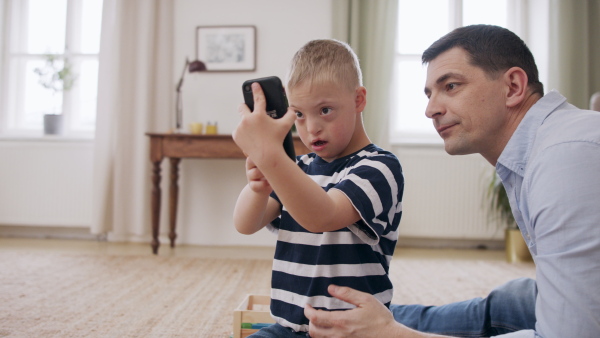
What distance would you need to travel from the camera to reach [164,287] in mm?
2207

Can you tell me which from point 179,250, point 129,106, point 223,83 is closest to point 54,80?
point 129,106

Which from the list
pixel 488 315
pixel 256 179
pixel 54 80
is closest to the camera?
pixel 256 179

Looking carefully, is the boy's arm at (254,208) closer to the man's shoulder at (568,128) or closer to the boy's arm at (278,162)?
the boy's arm at (278,162)

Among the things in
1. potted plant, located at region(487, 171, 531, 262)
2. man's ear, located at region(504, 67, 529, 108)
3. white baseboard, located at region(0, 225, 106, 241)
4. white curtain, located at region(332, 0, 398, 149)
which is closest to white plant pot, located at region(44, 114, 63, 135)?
white baseboard, located at region(0, 225, 106, 241)

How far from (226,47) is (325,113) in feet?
9.88

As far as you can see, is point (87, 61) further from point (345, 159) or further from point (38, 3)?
point (345, 159)

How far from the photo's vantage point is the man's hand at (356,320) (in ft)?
2.68

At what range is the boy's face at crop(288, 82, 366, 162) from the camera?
2.84 feet

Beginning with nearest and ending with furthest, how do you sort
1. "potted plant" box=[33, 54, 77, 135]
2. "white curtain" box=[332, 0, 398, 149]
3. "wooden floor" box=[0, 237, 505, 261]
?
"wooden floor" box=[0, 237, 505, 261], "white curtain" box=[332, 0, 398, 149], "potted plant" box=[33, 54, 77, 135]

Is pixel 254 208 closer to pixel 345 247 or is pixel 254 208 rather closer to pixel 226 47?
pixel 345 247

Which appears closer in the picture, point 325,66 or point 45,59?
point 325,66

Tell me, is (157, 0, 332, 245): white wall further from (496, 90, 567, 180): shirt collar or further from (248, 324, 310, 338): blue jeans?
(496, 90, 567, 180): shirt collar

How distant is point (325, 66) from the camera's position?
88 centimetres

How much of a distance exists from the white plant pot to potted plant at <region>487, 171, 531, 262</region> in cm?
347
